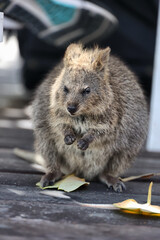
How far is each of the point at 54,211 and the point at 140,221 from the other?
0.34 meters

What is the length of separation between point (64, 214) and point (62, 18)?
206 cm

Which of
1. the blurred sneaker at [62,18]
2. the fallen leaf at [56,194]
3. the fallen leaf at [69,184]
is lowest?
the fallen leaf at [56,194]

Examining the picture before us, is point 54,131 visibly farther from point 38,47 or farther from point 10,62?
point 10,62

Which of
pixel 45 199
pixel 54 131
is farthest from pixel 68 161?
pixel 45 199

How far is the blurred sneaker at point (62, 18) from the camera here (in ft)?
10.0

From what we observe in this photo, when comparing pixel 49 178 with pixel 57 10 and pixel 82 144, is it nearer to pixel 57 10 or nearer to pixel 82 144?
pixel 82 144

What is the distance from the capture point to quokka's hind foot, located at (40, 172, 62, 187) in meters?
2.17

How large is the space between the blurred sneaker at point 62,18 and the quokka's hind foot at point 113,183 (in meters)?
1.19

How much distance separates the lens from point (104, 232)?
1539 millimetres

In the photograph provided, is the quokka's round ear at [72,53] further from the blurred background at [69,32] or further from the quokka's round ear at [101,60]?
the blurred background at [69,32]

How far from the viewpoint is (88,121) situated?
2238 millimetres

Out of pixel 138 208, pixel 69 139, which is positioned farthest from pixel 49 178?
pixel 138 208

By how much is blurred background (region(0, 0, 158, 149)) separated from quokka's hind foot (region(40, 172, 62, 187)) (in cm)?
95

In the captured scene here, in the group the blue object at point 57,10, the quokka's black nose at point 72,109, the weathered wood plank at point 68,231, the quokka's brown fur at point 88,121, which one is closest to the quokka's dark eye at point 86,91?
the quokka's brown fur at point 88,121
